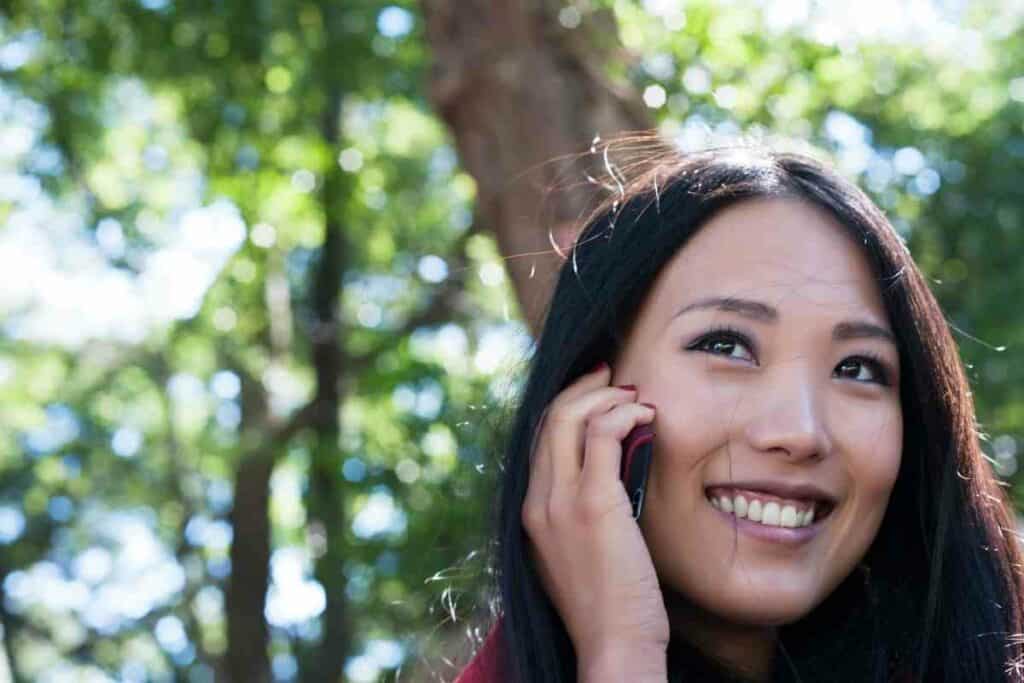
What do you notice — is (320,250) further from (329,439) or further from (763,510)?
(763,510)

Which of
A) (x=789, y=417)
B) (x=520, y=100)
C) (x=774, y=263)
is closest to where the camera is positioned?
(x=789, y=417)

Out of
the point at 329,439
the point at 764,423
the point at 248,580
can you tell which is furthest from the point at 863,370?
the point at 248,580

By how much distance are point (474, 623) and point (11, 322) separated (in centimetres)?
1722

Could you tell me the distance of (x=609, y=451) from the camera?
2410mm

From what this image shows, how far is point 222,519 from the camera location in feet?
61.9

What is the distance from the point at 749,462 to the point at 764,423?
7 centimetres

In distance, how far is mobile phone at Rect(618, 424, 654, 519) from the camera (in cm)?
239

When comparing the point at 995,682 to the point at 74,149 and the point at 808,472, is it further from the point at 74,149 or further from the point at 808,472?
the point at 74,149

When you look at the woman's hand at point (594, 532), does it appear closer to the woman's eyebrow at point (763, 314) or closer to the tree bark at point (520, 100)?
the woman's eyebrow at point (763, 314)

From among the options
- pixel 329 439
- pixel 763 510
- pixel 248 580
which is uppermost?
pixel 763 510

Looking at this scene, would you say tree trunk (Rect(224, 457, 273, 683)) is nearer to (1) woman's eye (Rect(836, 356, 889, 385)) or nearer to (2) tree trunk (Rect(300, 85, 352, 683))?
(2) tree trunk (Rect(300, 85, 352, 683))

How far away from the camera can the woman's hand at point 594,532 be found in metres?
2.31

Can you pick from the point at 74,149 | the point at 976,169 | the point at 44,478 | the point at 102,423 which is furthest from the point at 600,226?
the point at 44,478

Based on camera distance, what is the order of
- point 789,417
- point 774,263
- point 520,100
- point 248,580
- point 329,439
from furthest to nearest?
point 248,580
point 329,439
point 520,100
point 774,263
point 789,417
